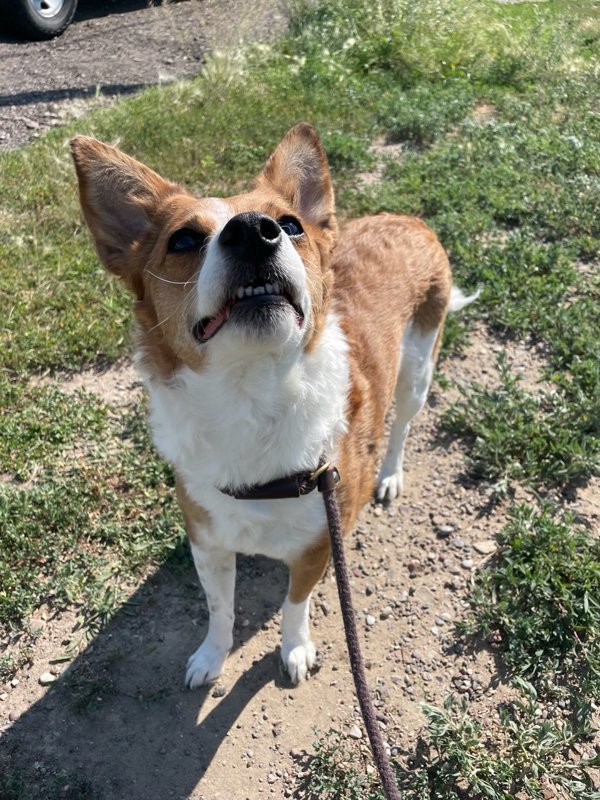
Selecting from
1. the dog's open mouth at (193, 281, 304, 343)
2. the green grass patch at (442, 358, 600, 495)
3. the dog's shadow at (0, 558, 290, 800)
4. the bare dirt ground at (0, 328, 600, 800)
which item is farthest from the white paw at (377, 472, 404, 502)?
the dog's open mouth at (193, 281, 304, 343)

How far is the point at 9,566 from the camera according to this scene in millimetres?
3307

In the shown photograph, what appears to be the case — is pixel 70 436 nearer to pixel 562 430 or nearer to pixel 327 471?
pixel 327 471

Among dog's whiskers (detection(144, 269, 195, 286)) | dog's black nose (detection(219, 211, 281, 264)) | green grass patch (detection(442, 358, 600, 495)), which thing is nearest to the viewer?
dog's black nose (detection(219, 211, 281, 264))

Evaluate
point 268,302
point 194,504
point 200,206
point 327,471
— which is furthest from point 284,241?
point 194,504

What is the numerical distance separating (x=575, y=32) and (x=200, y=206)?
10.1 metres

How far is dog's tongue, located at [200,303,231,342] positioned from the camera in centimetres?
214

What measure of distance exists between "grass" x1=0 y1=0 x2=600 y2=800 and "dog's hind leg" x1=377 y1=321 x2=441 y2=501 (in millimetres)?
456

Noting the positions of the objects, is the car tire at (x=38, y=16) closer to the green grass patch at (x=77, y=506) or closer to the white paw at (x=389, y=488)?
the green grass patch at (x=77, y=506)

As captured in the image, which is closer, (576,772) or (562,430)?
(576,772)

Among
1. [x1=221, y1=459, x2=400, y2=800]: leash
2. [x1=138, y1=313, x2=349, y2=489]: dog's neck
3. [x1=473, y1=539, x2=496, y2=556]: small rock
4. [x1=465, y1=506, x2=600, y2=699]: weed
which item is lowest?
[x1=473, y1=539, x2=496, y2=556]: small rock

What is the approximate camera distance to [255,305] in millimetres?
2094

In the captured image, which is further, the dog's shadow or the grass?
the grass

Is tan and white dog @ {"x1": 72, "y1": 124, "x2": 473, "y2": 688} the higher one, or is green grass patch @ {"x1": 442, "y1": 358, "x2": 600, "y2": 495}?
tan and white dog @ {"x1": 72, "y1": 124, "x2": 473, "y2": 688}

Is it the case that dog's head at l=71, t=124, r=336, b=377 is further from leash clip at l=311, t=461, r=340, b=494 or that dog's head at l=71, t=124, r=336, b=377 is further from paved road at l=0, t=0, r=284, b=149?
paved road at l=0, t=0, r=284, b=149
